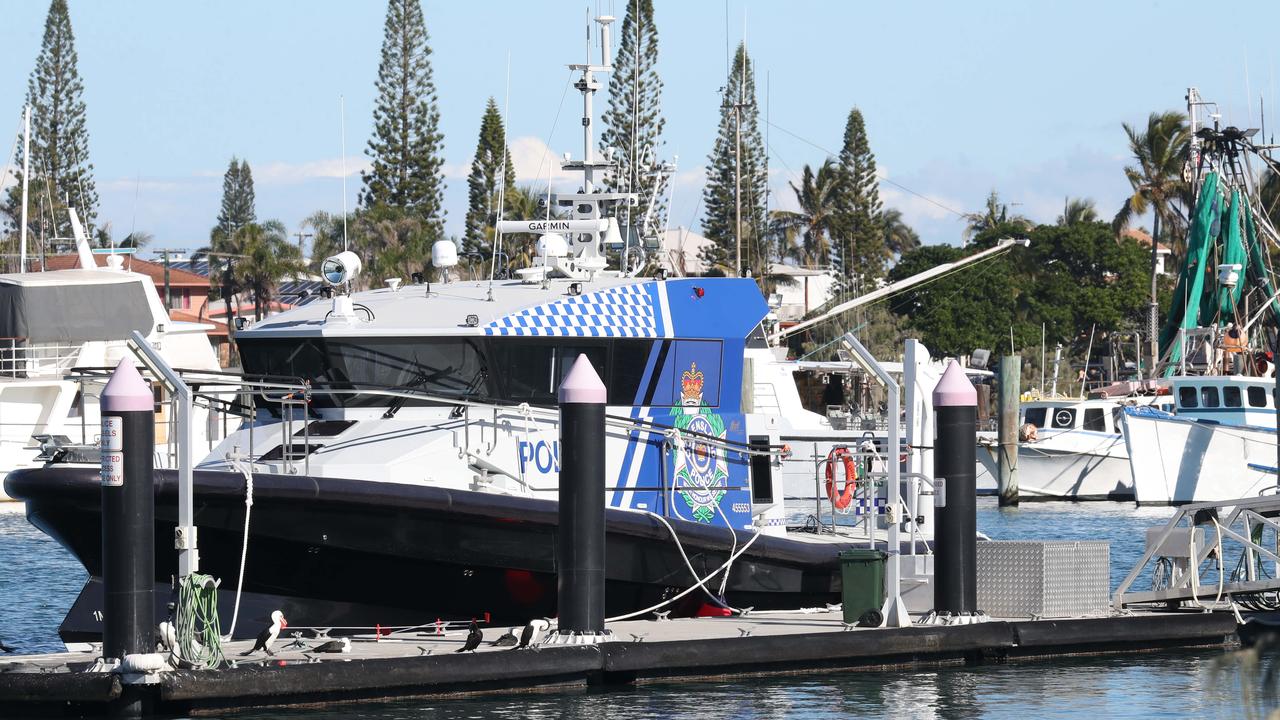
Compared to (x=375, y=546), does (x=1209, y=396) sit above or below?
above

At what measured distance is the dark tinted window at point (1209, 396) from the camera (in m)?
38.2

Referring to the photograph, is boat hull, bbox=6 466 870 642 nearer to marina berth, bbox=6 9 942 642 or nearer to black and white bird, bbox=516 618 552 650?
marina berth, bbox=6 9 942 642

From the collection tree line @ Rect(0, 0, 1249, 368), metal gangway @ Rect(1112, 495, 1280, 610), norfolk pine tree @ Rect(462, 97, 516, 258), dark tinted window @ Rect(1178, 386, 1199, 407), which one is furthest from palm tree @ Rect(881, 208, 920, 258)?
metal gangway @ Rect(1112, 495, 1280, 610)

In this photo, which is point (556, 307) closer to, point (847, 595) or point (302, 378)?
point (302, 378)

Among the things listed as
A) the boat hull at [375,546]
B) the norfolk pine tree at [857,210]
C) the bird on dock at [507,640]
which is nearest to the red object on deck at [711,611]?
the boat hull at [375,546]

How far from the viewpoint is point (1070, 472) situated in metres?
42.2

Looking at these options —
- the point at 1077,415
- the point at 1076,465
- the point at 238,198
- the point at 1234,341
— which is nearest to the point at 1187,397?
the point at 1234,341

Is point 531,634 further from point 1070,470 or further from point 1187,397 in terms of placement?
point 1070,470

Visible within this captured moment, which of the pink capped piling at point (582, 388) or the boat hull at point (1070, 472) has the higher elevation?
the pink capped piling at point (582, 388)

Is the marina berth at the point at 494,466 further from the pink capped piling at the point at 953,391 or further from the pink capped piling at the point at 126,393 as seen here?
the pink capped piling at the point at 126,393

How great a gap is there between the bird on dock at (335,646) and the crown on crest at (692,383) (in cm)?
392

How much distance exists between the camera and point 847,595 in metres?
13.4

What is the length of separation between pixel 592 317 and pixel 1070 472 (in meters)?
30.4

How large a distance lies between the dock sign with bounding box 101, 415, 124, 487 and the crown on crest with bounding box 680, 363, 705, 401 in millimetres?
5348
